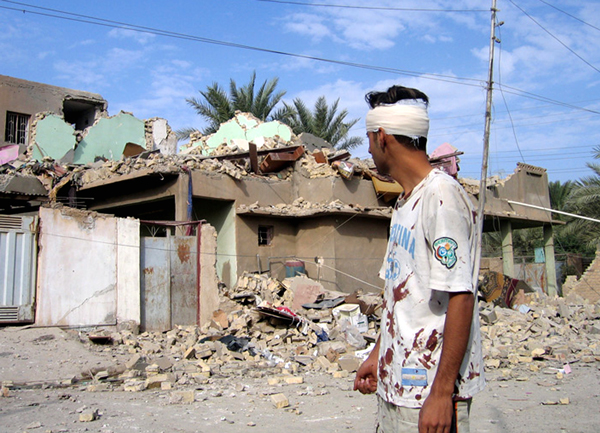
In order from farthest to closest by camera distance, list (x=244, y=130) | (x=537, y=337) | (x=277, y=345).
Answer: (x=244, y=130) < (x=537, y=337) < (x=277, y=345)

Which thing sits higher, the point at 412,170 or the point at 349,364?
the point at 412,170

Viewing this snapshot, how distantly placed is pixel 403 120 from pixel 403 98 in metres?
0.13

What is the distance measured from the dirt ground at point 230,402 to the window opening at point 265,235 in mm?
7871

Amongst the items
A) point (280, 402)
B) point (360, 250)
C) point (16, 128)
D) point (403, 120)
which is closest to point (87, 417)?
point (280, 402)

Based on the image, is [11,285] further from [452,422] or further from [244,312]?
[452,422]

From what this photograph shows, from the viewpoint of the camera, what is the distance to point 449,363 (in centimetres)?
187

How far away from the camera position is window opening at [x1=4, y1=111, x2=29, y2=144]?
21.9 m

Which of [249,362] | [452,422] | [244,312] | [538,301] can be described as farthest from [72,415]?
[538,301]

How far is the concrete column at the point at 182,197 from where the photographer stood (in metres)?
14.3

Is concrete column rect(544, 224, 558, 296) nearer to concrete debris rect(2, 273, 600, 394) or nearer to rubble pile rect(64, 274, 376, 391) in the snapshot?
concrete debris rect(2, 273, 600, 394)

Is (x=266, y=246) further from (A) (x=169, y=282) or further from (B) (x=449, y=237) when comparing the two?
(B) (x=449, y=237)

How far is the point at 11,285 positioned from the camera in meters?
9.43

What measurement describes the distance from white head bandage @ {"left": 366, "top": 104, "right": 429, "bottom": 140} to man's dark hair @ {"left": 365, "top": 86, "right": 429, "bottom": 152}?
0.07 ft

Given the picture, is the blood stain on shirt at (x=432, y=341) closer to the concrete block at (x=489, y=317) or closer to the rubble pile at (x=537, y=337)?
the rubble pile at (x=537, y=337)
